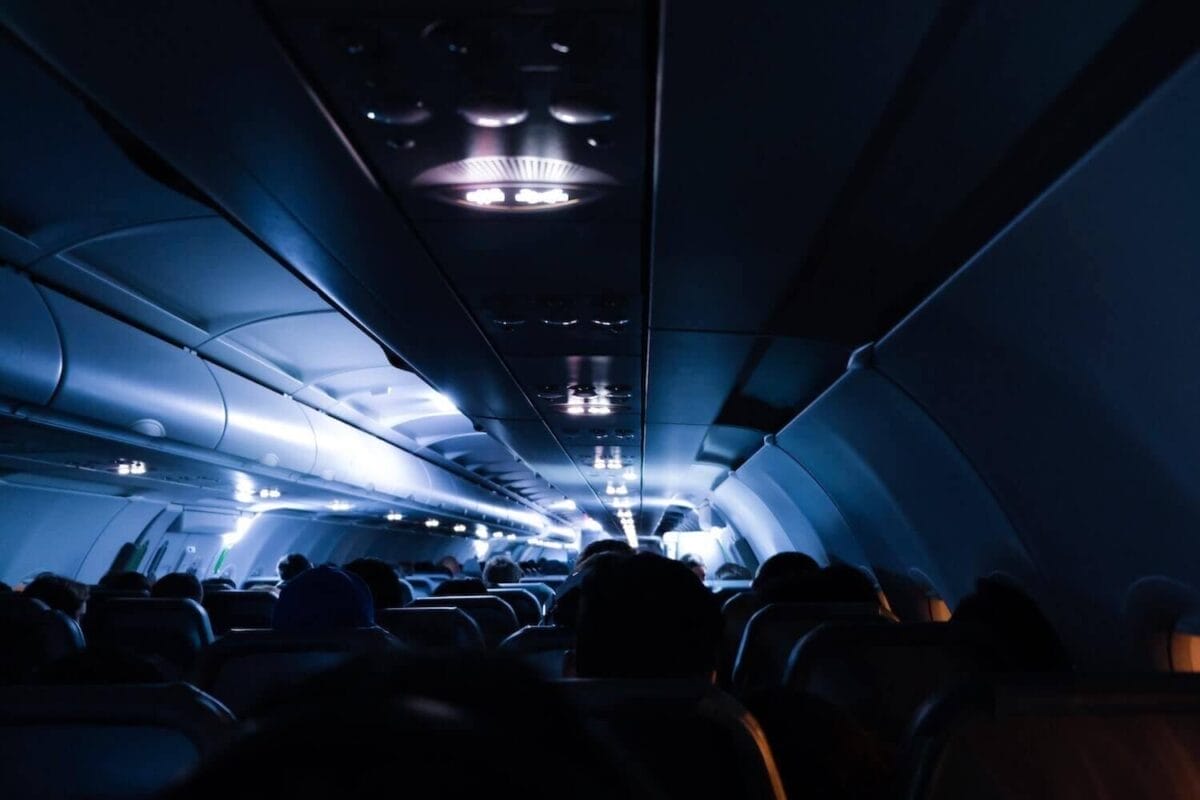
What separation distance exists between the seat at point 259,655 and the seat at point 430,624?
1707 millimetres

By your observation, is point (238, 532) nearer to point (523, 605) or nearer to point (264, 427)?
point (264, 427)

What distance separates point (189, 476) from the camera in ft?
30.7

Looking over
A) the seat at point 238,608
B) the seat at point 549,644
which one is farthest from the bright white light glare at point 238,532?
the seat at point 549,644

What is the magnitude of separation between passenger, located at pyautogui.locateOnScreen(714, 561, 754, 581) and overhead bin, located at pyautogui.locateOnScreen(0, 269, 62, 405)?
11486mm

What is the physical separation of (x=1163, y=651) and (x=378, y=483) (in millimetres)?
9177

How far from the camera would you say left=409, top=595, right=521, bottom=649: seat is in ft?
22.1

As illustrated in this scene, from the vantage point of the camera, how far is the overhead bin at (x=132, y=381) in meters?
5.28

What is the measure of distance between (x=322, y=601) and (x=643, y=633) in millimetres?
2392

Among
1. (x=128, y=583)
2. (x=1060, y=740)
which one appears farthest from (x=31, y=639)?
(x=1060, y=740)

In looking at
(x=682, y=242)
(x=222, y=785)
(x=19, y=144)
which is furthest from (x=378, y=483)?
(x=222, y=785)

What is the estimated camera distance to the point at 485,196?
12.3 ft

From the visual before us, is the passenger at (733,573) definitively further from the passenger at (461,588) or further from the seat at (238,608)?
the seat at (238,608)

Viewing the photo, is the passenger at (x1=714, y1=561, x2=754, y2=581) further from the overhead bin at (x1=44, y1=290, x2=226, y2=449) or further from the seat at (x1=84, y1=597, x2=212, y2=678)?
the seat at (x1=84, y1=597, x2=212, y2=678)

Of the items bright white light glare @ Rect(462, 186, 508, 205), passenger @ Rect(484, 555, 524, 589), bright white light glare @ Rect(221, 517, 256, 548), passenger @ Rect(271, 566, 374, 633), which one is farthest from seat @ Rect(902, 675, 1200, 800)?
bright white light glare @ Rect(221, 517, 256, 548)
